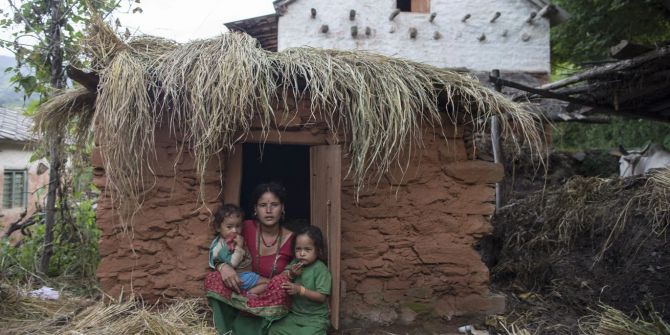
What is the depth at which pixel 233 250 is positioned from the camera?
12.0 ft

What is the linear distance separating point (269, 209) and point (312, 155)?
539 millimetres

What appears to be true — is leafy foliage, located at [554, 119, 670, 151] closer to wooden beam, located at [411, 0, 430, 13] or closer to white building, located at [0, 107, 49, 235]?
wooden beam, located at [411, 0, 430, 13]

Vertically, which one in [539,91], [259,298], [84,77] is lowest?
[259,298]

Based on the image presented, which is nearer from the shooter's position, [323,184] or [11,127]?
[323,184]

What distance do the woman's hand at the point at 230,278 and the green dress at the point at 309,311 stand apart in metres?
0.39

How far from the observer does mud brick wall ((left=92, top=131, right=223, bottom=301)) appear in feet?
12.3

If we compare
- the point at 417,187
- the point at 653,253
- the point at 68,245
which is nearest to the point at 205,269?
the point at 417,187

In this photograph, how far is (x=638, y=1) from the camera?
10648 millimetres

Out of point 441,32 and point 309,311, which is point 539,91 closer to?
point 309,311

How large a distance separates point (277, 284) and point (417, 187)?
1348 millimetres

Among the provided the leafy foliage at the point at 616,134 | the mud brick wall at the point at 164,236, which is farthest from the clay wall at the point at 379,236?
the leafy foliage at the point at 616,134

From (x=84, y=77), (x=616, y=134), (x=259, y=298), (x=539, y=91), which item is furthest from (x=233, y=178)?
(x=616, y=134)

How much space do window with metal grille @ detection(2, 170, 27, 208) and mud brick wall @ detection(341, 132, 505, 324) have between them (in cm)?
958

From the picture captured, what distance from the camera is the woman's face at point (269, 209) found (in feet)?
12.3
